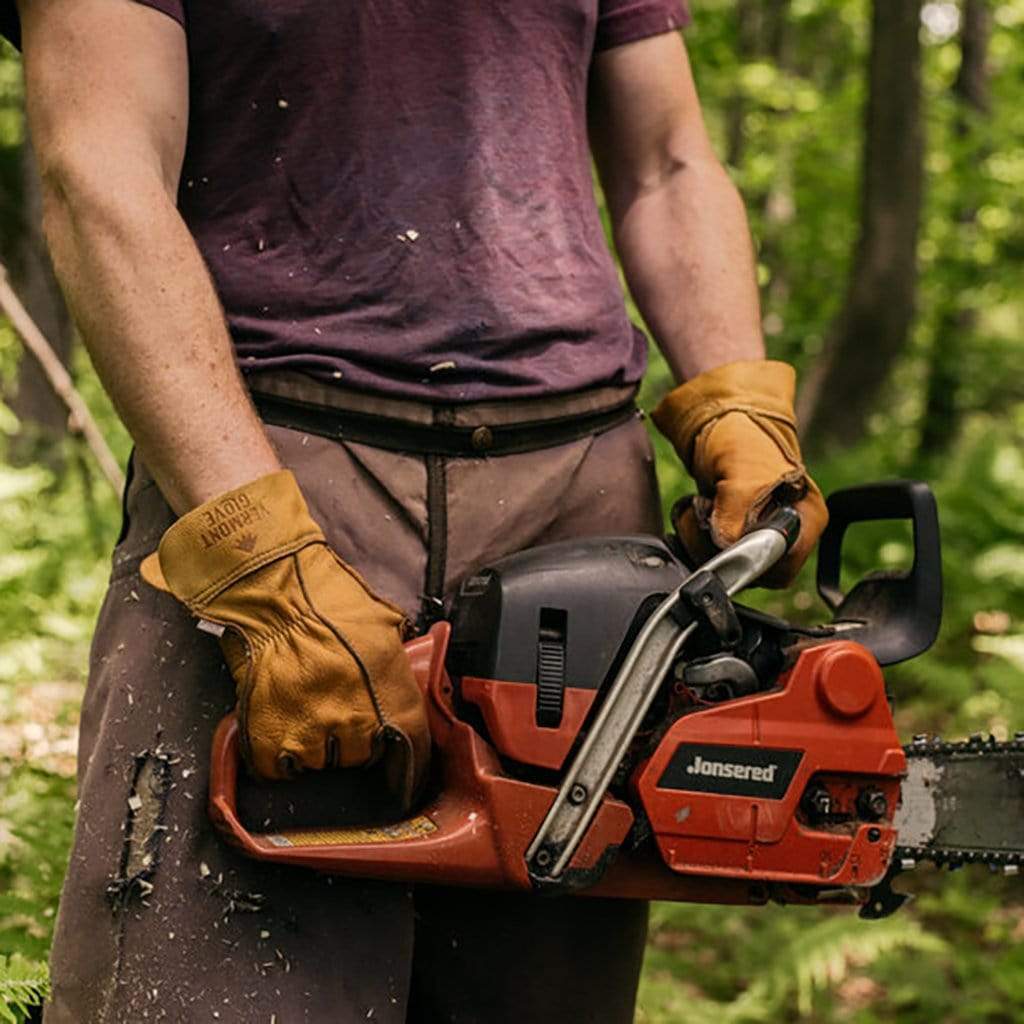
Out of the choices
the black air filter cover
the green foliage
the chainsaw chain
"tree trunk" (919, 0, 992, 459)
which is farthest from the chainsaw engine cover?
"tree trunk" (919, 0, 992, 459)

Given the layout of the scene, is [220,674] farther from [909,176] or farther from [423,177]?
[909,176]

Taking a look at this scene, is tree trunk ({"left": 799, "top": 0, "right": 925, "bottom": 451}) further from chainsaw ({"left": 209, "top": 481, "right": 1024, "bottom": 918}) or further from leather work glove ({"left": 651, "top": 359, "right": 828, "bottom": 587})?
chainsaw ({"left": 209, "top": 481, "right": 1024, "bottom": 918})

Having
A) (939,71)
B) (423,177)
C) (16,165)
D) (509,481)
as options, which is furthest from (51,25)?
(939,71)

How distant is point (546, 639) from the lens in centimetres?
164

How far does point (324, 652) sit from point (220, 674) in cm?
24

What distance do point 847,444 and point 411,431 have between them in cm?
706

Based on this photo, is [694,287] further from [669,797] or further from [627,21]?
[669,797]

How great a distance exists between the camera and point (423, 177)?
1.82 meters

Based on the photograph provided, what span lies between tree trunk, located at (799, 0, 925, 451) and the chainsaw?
6849mm

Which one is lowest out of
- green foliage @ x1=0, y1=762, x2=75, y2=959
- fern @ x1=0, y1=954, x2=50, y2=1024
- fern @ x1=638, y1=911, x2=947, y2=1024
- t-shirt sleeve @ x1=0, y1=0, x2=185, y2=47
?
fern @ x1=638, y1=911, x2=947, y2=1024

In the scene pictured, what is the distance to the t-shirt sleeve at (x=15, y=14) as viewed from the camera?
5.53 feet

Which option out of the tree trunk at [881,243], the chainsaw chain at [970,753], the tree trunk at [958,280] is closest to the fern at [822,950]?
the chainsaw chain at [970,753]

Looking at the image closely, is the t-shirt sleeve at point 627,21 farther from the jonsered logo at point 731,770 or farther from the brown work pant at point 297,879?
the jonsered logo at point 731,770

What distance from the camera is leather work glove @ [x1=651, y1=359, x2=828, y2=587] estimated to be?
6.14 feet
